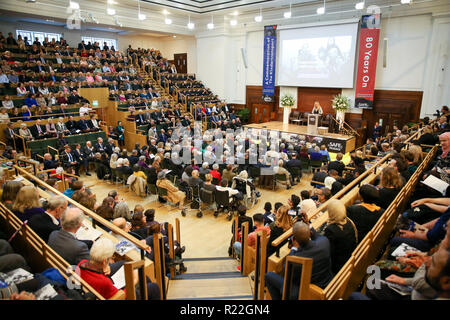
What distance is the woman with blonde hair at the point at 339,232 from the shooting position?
283 cm

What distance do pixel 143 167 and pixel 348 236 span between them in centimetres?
590

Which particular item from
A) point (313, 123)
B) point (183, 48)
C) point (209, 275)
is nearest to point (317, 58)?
point (313, 123)

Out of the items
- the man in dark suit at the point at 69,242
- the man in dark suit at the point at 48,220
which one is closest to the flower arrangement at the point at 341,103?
the man in dark suit at the point at 48,220

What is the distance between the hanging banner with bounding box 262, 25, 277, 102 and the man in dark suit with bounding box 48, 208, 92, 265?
14987mm

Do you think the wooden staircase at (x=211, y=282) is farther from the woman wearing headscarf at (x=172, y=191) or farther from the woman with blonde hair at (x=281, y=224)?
the woman wearing headscarf at (x=172, y=191)

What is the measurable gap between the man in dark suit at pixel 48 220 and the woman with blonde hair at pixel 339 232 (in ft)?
9.68

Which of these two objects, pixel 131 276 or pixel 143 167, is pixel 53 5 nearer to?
pixel 143 167

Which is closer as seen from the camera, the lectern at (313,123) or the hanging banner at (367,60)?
the hanging banner at (367,60)

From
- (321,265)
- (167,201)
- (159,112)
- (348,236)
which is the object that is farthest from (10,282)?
(159,112)

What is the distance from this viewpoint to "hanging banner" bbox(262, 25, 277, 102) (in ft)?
52.2

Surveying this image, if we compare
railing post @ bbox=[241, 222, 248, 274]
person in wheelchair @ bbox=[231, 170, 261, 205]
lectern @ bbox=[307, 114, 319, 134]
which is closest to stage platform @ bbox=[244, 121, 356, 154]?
lectern @ bbox=[307, 114, 319, 134]

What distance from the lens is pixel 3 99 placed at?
10055mm

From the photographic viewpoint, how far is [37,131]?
947cm

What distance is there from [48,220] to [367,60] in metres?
14.0
